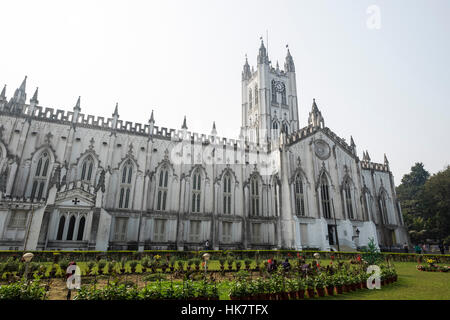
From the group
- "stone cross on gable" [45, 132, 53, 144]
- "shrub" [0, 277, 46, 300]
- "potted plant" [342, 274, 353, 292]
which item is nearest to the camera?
"shrub" [0, 277, 46, 300]

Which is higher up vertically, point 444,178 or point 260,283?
point 444,178

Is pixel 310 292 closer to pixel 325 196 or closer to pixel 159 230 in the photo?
pixel 159 230

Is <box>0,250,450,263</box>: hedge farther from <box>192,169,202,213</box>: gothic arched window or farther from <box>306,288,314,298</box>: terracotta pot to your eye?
<box>306,288,314,298</box>: terracotta pot

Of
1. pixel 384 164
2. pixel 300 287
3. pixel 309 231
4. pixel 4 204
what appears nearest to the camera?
pixel 300 287

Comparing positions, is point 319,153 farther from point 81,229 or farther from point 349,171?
point 81,229

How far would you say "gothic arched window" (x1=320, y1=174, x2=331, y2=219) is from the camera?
3512 centimetres

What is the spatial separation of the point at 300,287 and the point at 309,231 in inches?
981

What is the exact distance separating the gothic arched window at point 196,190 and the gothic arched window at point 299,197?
1287 centimetres

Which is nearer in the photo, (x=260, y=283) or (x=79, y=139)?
(x=260, y=283)

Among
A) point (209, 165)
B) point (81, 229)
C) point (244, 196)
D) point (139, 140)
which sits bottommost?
point (81, 229)

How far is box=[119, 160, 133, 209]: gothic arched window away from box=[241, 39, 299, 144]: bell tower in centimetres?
2933

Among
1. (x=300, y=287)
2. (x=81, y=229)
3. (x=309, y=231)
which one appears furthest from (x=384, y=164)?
(x=81, y=229)

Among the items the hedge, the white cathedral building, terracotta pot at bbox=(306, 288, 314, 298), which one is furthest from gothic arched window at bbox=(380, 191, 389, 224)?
terracotta pot at bbox=(306, 288, 314, 298)
